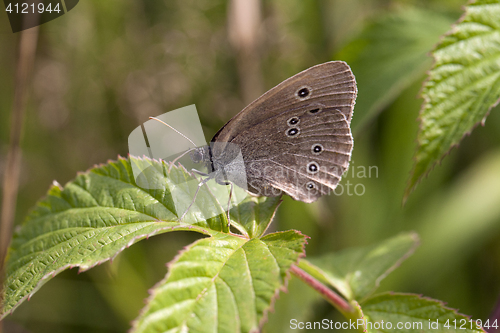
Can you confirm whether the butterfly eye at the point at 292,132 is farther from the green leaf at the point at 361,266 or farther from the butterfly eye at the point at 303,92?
the green leaf at the point at 361,266

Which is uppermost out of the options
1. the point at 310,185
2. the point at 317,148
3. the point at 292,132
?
the point at 292,132

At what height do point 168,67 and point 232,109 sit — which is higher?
point 168,67

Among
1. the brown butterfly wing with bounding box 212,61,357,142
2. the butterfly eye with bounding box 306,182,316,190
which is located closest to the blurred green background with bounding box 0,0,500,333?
the brown butterfly wing with bounding box 212,61,357,142

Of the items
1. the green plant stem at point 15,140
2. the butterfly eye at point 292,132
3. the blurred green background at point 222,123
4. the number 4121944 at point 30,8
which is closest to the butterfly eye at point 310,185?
the butterfly eye at point 292,132

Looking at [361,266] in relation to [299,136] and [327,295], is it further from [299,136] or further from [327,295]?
[299,136]

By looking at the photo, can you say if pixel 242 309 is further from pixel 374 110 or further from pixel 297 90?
pixel 374 110

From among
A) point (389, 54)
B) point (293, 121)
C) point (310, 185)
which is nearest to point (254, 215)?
point (310, 185)

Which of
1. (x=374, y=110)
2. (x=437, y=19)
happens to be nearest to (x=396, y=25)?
(x=437, y=19)
